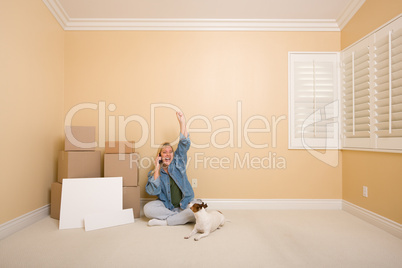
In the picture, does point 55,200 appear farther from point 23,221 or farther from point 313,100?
point 313,100

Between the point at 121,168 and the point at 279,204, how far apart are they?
2.01m

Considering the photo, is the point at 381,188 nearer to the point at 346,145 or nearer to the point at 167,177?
the point at 346,145

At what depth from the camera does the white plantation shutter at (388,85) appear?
92.7 inches

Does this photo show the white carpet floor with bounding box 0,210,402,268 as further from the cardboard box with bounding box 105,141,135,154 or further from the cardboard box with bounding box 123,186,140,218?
the cardboard box with bounding box 105,141,135,154

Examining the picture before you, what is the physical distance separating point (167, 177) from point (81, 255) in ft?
3.98

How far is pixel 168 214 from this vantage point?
2752 millimetres

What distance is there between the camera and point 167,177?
2953 millimetres

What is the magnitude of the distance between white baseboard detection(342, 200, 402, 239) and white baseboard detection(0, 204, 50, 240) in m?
3.48

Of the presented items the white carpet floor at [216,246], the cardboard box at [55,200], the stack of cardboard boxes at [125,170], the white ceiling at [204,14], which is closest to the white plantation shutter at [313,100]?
the white ceiling at [204,14]

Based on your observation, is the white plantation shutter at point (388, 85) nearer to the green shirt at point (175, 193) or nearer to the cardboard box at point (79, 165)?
the green shirt at point (175, 193)

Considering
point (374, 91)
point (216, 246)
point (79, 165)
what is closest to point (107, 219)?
point (79, 165)

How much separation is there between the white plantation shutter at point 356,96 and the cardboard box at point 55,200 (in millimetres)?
3347

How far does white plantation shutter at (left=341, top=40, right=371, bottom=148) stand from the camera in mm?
2844

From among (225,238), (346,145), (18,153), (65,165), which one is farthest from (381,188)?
(18,153)
